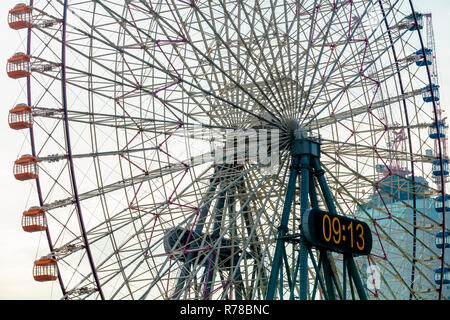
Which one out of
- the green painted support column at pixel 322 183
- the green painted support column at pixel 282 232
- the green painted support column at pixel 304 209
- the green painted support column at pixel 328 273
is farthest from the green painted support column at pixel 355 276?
the green painted support column at pixel 282 232

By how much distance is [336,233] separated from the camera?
2562cm

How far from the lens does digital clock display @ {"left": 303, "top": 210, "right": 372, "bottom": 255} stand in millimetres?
24719

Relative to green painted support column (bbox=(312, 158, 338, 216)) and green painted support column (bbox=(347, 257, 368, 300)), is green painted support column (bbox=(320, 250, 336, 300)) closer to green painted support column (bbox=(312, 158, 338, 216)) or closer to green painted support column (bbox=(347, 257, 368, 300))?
green painted support column (bbox=(347, 257, 368, 300))

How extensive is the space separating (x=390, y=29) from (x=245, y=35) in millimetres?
6277

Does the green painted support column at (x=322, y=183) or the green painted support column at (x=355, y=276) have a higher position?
the green painted support column at (x=322, y=183)

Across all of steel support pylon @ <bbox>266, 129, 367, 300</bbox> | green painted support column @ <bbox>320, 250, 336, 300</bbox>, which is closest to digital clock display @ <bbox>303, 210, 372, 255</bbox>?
steel support pylon @ <bbox>266, 129, 367, 300</bbox>

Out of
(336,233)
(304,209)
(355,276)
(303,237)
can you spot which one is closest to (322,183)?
(304,209)

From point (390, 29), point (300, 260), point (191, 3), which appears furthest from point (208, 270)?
point (390, 29)

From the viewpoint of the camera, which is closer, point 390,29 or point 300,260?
point 300,260

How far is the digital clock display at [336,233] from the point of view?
24.7 metres

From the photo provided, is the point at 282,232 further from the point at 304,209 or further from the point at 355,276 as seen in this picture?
the point at 355,276

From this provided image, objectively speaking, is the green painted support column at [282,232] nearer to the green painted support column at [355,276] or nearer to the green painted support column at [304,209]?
the green painted support column at [304,209]

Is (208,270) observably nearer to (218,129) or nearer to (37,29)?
(218,129)
